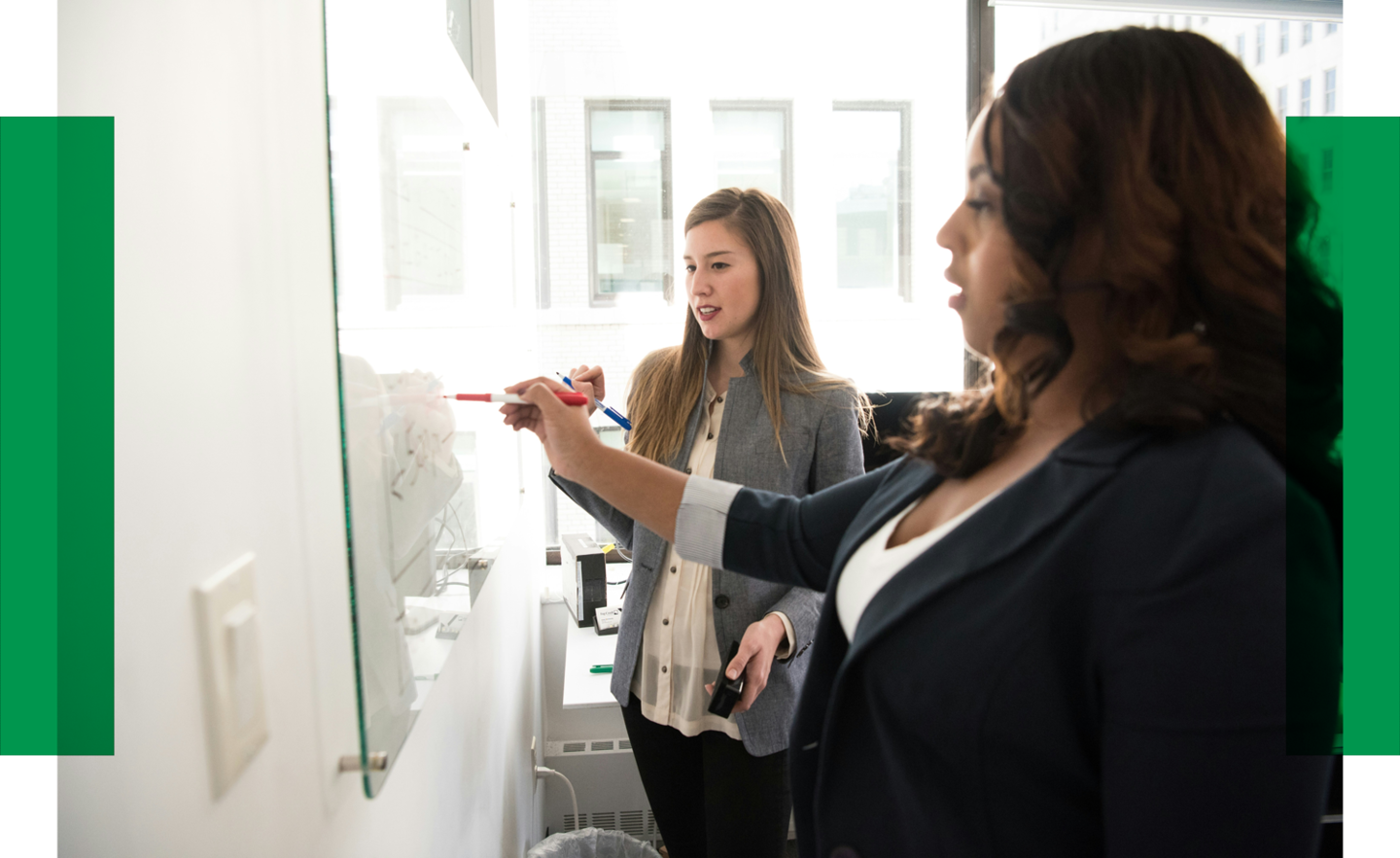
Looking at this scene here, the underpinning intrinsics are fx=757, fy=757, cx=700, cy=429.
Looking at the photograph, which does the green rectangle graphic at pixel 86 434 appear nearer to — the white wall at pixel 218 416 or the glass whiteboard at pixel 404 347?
the white wall at pixel 218 416

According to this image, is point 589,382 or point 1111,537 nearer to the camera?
point 1111,537

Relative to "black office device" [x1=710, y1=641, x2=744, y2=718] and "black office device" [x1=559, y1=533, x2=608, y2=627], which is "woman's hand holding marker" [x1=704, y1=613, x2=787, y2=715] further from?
"black office device" [x1=559, y1=533, x2=608, y2=627]

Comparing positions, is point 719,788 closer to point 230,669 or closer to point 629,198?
point 230,669

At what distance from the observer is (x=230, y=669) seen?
0.49 meters

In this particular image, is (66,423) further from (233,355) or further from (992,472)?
(992,472)

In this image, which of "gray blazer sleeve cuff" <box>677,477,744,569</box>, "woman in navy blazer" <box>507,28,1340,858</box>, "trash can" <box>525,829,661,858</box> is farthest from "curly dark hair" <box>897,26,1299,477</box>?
"trash can" <box>525,829,661,858</box>

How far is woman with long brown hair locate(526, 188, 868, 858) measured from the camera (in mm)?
1408

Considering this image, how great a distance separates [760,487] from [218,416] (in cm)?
108

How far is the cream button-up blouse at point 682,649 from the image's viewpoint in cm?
143

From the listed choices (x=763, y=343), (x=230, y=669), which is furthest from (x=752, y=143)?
(x=230, y=669)

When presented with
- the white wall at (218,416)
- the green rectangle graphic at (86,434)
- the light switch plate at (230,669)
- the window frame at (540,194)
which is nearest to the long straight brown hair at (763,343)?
the white wall at (218,416)

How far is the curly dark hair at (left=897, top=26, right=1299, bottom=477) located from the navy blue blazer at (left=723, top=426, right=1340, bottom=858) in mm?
48

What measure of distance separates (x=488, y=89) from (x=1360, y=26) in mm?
2721

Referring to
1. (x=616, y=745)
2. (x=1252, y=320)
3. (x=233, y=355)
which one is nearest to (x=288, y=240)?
(x=233, y=355)
